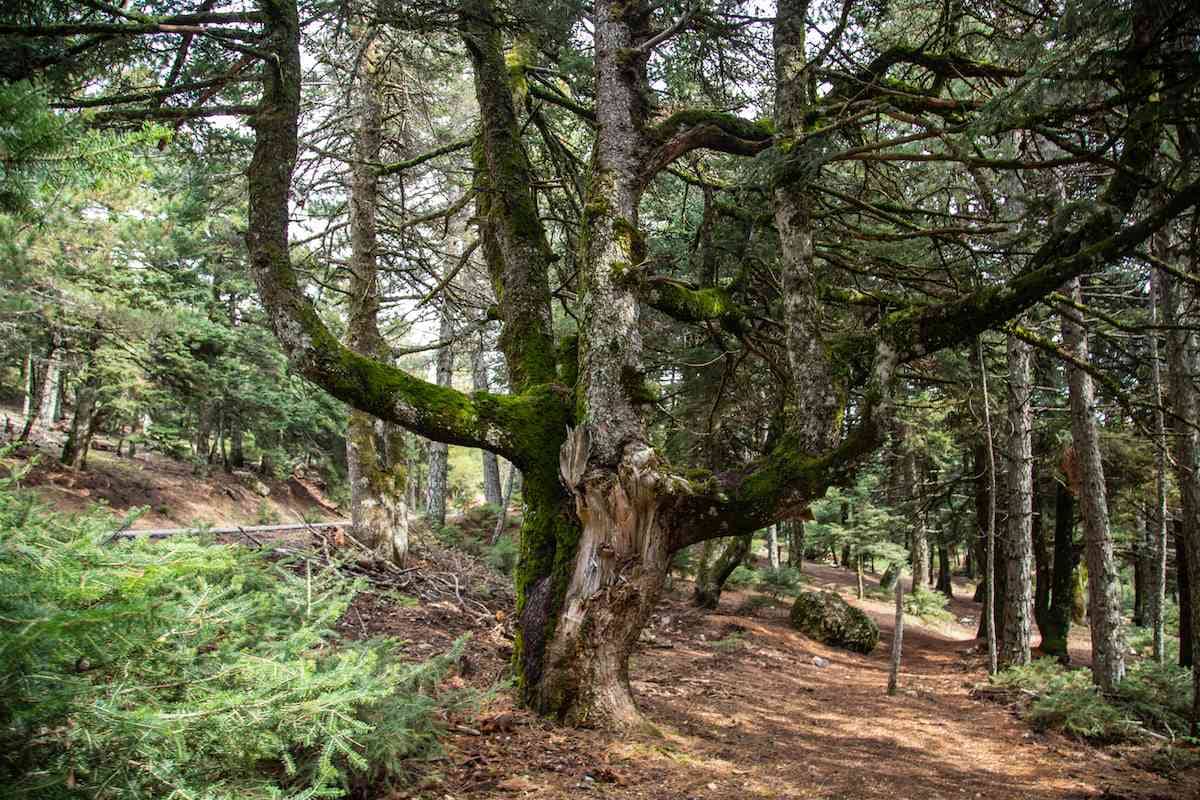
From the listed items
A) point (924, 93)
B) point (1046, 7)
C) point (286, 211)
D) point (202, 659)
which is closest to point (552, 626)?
point (202, 659)

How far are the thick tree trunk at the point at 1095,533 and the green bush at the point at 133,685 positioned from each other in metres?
9.89

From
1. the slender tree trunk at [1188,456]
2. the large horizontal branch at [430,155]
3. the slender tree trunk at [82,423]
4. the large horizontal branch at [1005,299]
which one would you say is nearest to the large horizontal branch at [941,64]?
the large horizontal branch at [1005,299]

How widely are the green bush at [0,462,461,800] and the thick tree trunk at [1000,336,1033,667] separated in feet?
36.6

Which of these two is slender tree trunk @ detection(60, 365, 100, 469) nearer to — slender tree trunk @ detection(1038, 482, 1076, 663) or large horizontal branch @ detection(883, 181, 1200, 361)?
large horizontal branch @ detection(883, 181, 1200, 361)

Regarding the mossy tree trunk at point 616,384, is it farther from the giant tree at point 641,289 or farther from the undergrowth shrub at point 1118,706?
the undergrowth shrub at point 1118,706

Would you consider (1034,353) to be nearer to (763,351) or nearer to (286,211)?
(763,351)

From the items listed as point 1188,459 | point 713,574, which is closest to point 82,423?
point 713,574

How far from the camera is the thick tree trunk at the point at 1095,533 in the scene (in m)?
8.82

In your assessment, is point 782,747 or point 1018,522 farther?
point 1018,522

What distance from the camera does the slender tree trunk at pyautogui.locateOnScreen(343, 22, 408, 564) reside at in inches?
357

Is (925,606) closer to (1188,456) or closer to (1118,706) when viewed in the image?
(1118,706)

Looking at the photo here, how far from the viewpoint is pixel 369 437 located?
9305 mm

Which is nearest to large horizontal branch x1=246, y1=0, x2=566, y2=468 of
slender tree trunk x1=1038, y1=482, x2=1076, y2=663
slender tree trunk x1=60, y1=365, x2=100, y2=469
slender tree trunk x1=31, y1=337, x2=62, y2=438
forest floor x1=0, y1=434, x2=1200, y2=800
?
forest floor x1=0, y1=434, x2=1200, y2=800

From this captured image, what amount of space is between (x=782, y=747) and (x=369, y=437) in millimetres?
6489
